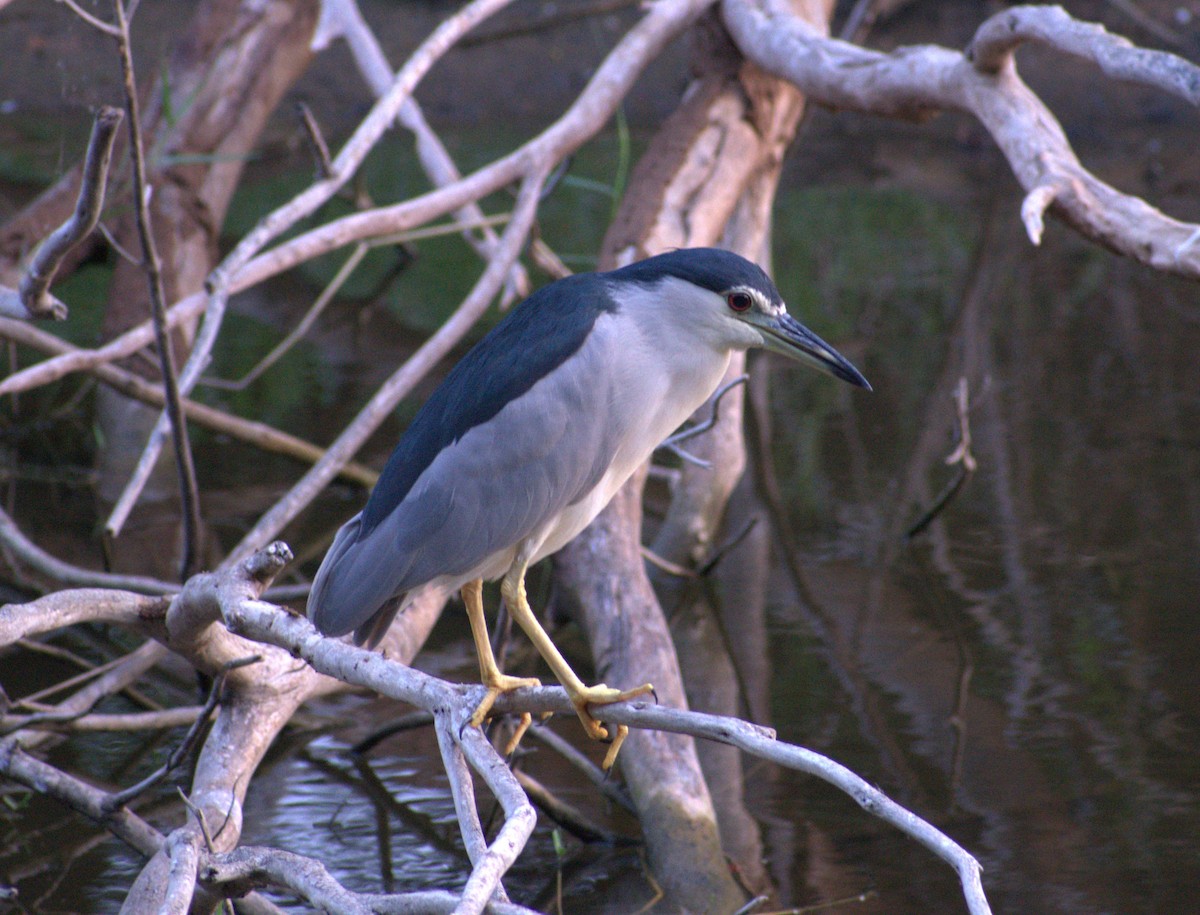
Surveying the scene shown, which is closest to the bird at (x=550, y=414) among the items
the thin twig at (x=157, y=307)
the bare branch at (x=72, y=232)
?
the bare branch at (x=72, y=232)

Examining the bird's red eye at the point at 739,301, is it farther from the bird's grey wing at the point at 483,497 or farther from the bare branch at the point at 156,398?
the bare branch at the point at 156,398

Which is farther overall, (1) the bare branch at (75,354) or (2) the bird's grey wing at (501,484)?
(1) the bare branch at (75,354)

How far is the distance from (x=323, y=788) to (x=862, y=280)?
19.6ft

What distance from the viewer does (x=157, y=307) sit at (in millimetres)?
3318

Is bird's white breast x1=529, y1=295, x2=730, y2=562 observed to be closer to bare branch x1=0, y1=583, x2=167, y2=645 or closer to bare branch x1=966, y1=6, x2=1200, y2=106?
bare branch x1=0, y1=583, x2=167, y2=645

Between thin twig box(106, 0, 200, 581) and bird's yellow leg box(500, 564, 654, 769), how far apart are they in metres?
1.19

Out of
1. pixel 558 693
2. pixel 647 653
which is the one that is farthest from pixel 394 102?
pixel 558 693

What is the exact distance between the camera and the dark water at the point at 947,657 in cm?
360

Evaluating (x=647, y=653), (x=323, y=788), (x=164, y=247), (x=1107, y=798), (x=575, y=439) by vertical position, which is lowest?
(x=323, y=788)

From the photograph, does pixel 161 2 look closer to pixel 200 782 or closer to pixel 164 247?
pixel 164 247

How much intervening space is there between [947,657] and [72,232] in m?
3.38

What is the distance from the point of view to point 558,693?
2273 mm

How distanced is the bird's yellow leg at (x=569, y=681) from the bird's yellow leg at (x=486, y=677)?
57mm

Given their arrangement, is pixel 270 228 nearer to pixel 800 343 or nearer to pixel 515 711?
pixel 800 343
